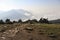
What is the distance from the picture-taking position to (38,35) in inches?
689

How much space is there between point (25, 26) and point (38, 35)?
2.20 metres

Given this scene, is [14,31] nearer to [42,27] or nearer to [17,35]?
[17,35]

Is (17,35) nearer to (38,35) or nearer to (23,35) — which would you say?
(23,35)

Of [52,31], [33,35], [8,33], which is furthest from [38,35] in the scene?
[8,33]

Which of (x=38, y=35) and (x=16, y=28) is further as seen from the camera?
(x=16, y=28)

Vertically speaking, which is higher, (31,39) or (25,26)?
(25,26)

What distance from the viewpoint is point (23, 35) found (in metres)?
17.5

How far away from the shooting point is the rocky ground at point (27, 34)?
56.4 ft

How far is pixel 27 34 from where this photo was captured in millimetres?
17594

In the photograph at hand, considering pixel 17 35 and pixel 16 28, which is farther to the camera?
pixel 16 28

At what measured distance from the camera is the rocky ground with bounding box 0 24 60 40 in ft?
56.4

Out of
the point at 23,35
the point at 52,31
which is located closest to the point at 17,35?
the point at 23,35

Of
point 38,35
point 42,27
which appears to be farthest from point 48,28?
point 38,35

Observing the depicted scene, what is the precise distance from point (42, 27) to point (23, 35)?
253 cm
